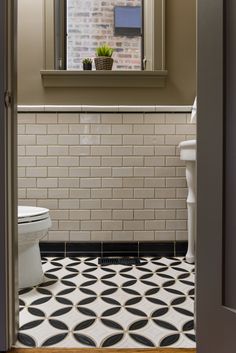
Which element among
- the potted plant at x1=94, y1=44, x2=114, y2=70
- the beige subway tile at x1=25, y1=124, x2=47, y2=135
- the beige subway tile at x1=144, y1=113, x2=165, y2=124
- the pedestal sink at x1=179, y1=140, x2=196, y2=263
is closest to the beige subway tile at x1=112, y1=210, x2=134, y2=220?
the pedestal sink at x1=179, y1=140, x2=196, y2=263

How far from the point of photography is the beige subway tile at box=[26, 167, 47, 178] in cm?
264

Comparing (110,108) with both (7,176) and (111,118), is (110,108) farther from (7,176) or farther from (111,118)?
(7,176)

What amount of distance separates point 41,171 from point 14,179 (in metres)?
1.35

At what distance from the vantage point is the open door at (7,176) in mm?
1210

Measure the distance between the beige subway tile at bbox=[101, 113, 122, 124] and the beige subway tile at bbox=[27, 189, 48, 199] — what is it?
2.31 feet

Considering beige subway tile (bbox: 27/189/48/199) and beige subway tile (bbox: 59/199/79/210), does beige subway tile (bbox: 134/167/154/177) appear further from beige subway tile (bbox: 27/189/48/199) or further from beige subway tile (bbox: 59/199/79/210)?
beige subway tile (bbox: 27/189/48/199)

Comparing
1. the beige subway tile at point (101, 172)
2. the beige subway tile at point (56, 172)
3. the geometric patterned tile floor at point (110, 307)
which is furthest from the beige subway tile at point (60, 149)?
the geometric patterned tile floor at point (110, 307)

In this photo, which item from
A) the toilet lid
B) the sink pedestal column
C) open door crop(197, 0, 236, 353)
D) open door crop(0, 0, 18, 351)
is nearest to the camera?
open door crop(197, 0, 236, 353)

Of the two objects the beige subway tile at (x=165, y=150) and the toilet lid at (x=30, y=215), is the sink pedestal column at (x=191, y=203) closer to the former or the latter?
the beige subway tile at (x=165, y=150)

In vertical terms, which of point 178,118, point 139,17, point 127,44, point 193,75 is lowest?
point 178,118

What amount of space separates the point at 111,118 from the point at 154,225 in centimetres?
88

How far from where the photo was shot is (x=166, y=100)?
267cm

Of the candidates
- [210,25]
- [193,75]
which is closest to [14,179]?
[210,25]

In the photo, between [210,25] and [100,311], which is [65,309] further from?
[210,25]
